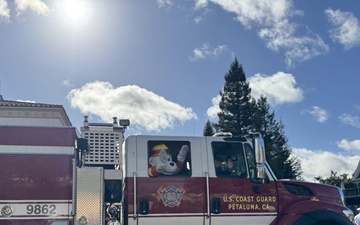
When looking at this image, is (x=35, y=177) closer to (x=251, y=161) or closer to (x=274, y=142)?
(x=251, y=161)

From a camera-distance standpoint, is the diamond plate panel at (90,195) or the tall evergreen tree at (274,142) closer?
the diamond plate panel at (90,195)

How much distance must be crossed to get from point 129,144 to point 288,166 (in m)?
32.6

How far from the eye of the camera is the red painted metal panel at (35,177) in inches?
266

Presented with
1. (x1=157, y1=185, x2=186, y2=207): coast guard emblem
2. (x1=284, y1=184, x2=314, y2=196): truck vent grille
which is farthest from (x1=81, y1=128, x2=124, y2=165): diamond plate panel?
(x1=284, y1=184, x2=314, y2=196): truck vent grille

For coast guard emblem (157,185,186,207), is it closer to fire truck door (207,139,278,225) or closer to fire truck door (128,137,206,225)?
fire truck door (128,137,206,225)

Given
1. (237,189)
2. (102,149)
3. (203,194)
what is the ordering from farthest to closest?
(102,149), (237,189), (203,194)

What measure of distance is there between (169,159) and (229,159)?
100 cm

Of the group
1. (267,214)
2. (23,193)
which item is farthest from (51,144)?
(267,214)

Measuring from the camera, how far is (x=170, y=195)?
7227mm

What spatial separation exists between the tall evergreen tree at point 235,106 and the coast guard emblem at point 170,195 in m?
31.7

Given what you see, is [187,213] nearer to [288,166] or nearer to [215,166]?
[215,166]

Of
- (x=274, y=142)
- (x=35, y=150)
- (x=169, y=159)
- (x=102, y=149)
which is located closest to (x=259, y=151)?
(x=169, y=159)

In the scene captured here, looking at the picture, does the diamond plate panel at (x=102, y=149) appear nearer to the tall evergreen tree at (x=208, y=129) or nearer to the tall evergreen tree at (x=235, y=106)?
the tall evergreen tree at (x=235, y=106)

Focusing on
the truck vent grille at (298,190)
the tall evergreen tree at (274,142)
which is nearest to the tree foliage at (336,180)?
the tall evergreen tree at (274,142)
